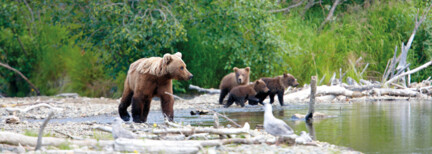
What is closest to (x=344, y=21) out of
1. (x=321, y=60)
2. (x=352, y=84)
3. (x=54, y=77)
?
(x=321, y=60)

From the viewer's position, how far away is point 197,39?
642 inches

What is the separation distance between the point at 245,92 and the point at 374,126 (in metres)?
4.18

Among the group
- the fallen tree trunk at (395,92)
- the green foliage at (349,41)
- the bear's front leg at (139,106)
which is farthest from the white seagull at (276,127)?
the green foliage at (349,41)

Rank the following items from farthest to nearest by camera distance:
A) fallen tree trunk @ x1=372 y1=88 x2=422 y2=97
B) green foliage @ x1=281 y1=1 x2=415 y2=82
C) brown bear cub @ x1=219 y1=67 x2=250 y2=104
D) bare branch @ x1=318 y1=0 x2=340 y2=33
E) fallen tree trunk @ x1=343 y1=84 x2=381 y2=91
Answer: bare branch @ x1=318 y1=0 x2=340 y2=33 → green foliage @ x1=281 y1=1 x2=415 y2=82 → fallen tree trunk @ x1=343 y1=84 x2=381 y2=91 → fallen tree trunk @ x1=372 y1=88 x2=422 y2=97 → brown bear cub @ x1=219 y1=67 x2=250 y2=104

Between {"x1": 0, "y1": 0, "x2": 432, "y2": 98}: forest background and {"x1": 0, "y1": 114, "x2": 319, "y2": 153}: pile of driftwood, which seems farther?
{"x1": 0, "y1": 0, "x2": 432, "y2": 98}: forest background

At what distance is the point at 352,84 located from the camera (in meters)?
14.8

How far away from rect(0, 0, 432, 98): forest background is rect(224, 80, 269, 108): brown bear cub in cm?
261

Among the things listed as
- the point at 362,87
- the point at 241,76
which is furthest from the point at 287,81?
the point at 362,87

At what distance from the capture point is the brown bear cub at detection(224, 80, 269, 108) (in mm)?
11781

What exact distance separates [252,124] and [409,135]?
2.36 metres

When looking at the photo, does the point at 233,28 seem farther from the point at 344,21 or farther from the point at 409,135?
the point at 409,135

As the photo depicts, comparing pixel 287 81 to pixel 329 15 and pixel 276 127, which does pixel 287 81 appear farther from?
pixel 276 127

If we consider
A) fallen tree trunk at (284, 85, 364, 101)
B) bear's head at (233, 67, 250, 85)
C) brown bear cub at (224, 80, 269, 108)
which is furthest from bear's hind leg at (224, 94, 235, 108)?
fallen tree trunk at (284, 85, 364, 101)

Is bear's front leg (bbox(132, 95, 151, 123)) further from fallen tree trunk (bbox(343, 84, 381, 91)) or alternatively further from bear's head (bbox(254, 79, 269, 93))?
fallen tree trunk (bbox(343, 84, 381, 91))
